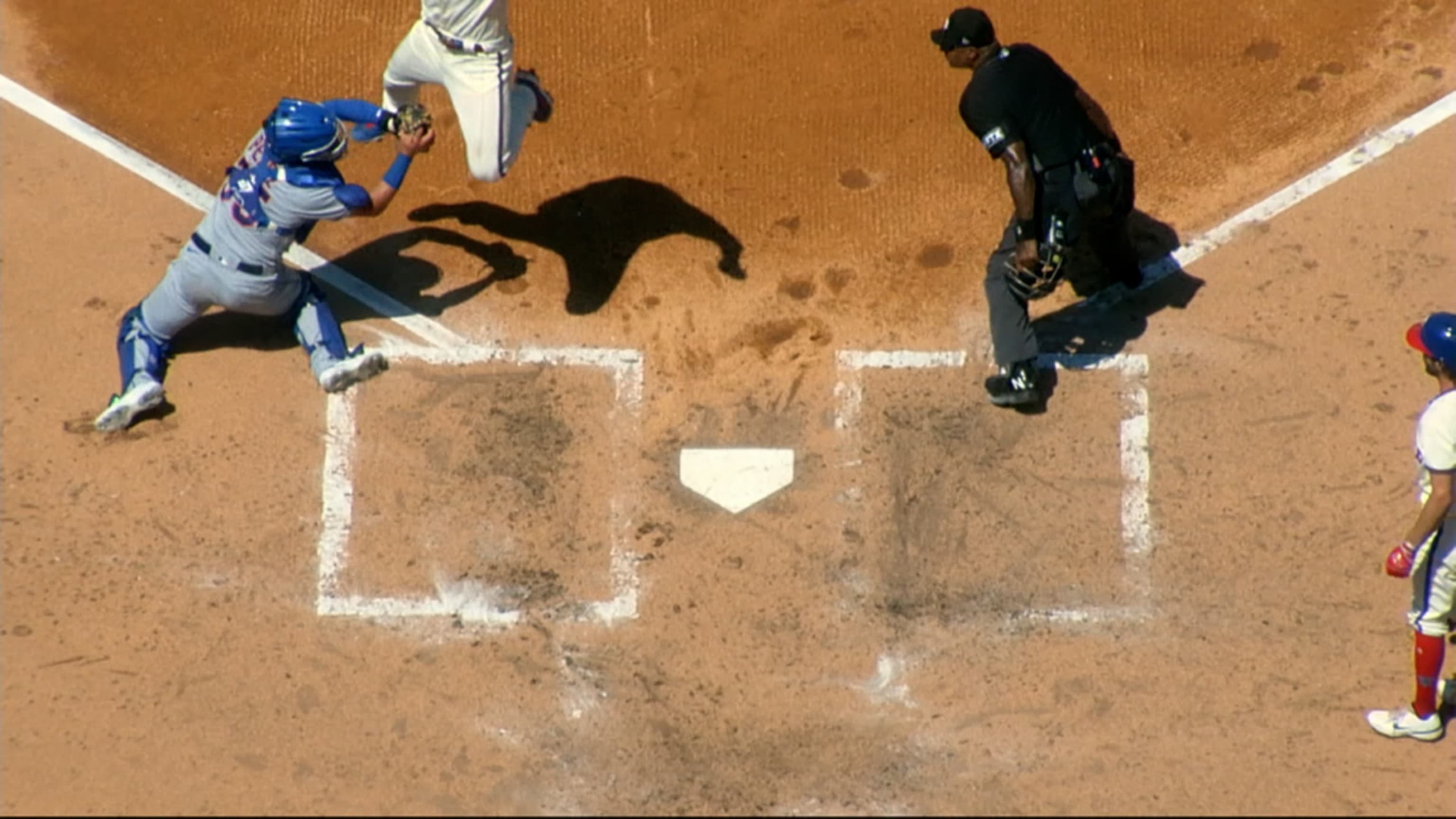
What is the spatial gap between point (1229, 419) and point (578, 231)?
3.51 metres

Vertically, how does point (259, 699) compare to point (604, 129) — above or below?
below

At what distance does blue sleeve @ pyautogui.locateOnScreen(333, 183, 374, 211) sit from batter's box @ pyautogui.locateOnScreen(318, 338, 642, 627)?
2.84 feet

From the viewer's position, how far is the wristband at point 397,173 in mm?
8531

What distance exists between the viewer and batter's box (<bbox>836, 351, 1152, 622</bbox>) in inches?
329

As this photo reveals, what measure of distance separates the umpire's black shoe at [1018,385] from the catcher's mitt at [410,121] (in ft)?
9.90

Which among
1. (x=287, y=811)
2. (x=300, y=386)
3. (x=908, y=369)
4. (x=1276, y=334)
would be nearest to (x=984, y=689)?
(x=908, y=369)

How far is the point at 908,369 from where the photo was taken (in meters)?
9.04

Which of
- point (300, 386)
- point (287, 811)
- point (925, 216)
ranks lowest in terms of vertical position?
point (287, 811)

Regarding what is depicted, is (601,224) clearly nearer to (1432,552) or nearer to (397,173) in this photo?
(397,173)

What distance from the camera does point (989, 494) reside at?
8.64m

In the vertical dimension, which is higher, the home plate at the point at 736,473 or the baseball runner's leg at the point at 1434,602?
the baseball runner's leg at the point at 1434,602

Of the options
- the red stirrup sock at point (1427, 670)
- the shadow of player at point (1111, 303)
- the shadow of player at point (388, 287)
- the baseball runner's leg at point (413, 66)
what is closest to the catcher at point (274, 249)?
the shadow of player at point (388, 287)

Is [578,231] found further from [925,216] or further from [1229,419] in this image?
[1229,419]

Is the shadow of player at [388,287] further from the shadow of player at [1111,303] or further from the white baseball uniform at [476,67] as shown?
the shadow of player at [1111,303]
